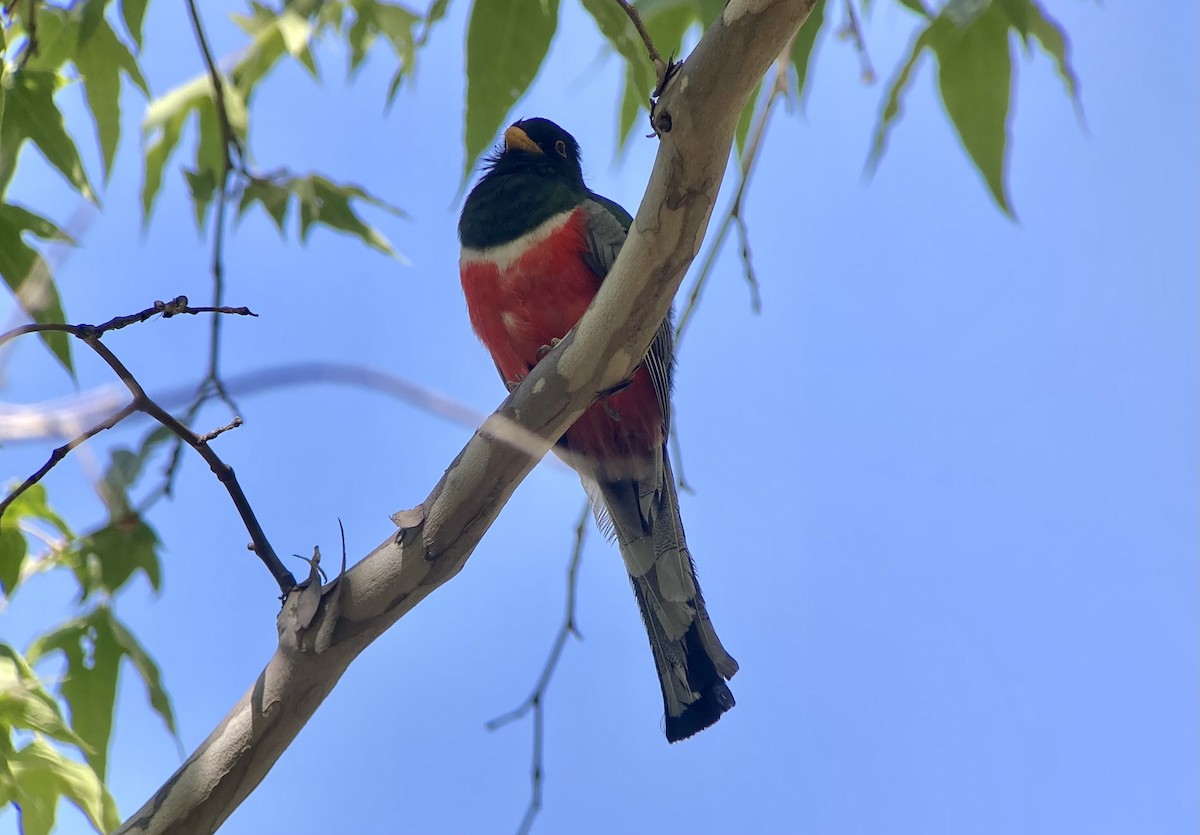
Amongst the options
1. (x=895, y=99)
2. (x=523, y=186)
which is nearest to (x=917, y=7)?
(x=895, y=99)

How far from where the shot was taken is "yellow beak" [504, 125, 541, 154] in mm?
4129

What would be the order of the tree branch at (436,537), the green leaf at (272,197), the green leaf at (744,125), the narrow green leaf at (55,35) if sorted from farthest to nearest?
the green leaf at (272,197) → the narrow green leaf at (55,35) → the green leaf at (744,125) → the tree branch at (436,537)

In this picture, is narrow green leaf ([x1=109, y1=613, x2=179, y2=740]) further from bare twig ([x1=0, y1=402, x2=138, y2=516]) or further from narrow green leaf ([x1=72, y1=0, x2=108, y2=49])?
narrow green leaf ([x1=72, y1=0, x2=108, y2=49])

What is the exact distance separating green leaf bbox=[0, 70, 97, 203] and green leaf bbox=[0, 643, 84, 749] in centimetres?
116

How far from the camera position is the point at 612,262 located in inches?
129

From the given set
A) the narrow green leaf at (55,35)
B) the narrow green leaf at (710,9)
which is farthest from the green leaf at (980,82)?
the narrow green leaf at (55,35)

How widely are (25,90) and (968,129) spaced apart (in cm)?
232

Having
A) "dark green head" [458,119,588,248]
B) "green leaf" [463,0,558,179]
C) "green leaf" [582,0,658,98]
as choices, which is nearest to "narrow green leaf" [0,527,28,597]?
"green leaf" [463,0,558,179]

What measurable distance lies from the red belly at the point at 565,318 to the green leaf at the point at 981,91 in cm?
107

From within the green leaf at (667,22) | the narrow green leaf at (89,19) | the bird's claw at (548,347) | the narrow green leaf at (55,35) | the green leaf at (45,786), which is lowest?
the green leaf at (45,786)

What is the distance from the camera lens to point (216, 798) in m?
2.21

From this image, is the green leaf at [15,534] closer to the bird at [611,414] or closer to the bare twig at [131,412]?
the bare twig at [131,412]

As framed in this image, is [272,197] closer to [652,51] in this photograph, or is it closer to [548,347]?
[548,347]

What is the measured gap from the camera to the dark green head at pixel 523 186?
3.62 meters
